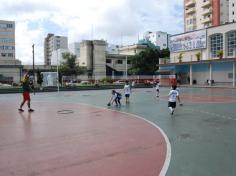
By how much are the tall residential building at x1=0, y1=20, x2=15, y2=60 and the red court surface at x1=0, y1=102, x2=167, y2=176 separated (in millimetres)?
95913

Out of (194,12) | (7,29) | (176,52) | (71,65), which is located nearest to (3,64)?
(71,65)

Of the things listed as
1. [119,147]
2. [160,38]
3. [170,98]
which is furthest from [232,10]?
[119,147]

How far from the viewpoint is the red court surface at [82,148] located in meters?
6.35

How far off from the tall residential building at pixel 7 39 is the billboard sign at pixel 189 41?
59500 mm

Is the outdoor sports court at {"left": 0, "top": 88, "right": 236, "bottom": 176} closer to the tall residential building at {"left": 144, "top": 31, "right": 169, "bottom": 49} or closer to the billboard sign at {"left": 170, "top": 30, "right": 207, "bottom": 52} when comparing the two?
the billboard sign at {"left": 170, "top": 30, "right": 207, "bottom": 52}

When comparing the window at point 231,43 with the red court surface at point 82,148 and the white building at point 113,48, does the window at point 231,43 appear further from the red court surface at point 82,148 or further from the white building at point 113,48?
the white building at point 113,48

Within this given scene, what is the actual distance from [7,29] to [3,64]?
4220 cm

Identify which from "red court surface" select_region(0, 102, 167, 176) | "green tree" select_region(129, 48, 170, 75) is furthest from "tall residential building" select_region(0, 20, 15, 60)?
"red court surface" select_region(0, 102, 167, 176)

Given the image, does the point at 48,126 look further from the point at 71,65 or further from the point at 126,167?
the point at 71,65

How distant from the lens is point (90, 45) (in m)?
81.2

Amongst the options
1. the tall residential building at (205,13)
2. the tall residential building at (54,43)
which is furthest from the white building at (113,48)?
the tall residential building at (54,43)

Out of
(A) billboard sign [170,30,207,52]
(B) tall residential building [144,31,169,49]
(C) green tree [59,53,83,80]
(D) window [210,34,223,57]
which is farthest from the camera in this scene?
(B) tall residential building [144,31,169,49]

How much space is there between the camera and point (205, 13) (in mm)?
87312

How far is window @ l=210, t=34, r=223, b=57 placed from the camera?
53.4 metres
